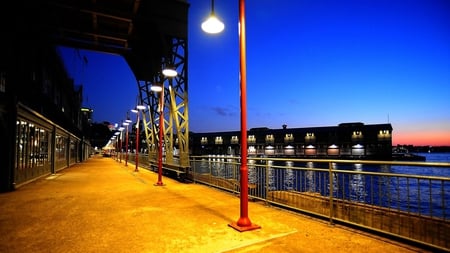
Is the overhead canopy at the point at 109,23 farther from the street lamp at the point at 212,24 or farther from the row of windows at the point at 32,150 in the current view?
the street lamp at the point at 212,24

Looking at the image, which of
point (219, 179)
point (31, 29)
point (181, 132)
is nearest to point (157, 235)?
point (219, 179)

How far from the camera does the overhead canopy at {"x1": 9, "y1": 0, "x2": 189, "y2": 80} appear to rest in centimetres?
1388

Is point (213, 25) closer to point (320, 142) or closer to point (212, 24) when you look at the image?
point (212, 24)

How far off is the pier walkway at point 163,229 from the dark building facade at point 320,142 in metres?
71.0

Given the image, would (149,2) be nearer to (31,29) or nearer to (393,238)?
(31,29)

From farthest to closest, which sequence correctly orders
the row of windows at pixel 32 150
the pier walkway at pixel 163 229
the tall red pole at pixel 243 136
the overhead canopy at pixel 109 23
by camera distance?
the overhead canopy at pixel 109 23
the row of windows at pixel 32 150
the tall red pole at pixel 243 136
the pier walkway at pixel 163 229

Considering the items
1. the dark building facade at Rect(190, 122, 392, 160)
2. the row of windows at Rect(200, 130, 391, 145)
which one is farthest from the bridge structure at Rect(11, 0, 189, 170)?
the row of windows at Rect(200, 130, 391, 145)

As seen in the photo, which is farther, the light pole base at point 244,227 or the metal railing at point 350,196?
the light pole base at point 244,227

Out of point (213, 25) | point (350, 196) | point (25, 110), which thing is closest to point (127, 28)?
point (25, 110)

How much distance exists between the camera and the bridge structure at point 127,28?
1406 centimetres

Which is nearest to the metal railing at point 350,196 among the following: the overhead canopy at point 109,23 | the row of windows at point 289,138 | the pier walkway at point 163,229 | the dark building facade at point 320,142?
the pier walkway at point 163,229

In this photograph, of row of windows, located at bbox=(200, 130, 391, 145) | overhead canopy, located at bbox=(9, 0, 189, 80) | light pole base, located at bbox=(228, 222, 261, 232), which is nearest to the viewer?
light pole base, located at bbox=(228, 222, 261, 232)

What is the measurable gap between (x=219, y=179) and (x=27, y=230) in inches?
281

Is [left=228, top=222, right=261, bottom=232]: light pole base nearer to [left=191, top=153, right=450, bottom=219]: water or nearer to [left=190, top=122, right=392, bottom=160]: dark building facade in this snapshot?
[left=191, top=153, right=450, bottom=219]: water
